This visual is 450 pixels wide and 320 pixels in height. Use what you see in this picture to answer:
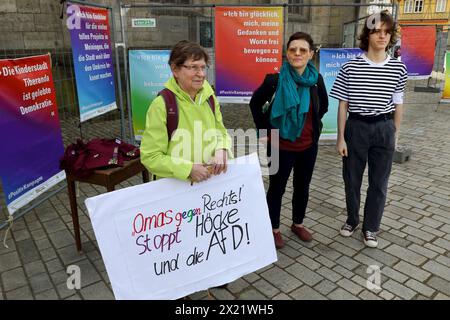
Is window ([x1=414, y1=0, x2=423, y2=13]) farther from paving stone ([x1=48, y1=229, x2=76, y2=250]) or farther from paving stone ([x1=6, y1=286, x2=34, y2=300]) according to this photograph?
paving stone ([x1=6, y1=286, x2=34, y2=300])

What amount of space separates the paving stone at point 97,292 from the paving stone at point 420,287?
2.27 meters

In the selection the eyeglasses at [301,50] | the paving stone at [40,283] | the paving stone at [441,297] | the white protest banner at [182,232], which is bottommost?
the paving stone at [441,297]

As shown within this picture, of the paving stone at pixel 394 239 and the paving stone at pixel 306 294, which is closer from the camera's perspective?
the paving stone at pixel 306 294

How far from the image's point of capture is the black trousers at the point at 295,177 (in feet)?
10.3

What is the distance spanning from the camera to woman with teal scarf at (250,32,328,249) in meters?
2.89

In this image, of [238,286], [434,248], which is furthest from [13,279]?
[434,248]

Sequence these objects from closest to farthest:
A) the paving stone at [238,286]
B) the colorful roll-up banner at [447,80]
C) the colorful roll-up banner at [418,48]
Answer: the paving stone at [238,286] → the colorful roll-up banner at [447,80] → the colorful roll-up banner at [418,48]

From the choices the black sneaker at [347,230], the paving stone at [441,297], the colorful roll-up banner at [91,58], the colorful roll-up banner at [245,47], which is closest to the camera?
the paving stone at [441,297]

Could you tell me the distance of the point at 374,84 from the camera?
308 cm

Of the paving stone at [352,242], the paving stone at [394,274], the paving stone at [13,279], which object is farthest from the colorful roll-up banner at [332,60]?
the paving stone at [13,279]

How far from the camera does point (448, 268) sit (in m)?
3.12

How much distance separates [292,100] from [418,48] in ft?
30.6

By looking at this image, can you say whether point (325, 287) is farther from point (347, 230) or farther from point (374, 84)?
point (374, 84)

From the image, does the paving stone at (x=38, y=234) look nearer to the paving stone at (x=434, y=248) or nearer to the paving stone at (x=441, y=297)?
the paving stone at (x=441, y=297)
